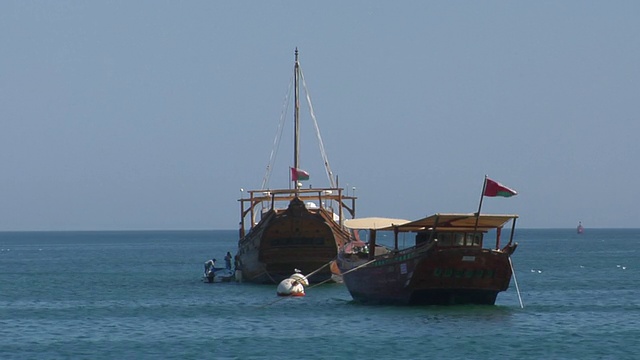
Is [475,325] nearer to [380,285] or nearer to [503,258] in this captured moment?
[503,258]

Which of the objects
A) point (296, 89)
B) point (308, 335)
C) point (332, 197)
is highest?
point (296, 89)

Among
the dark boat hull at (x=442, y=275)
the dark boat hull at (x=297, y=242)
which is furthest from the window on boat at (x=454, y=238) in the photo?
the dark boat hull at (x=297, y=242)

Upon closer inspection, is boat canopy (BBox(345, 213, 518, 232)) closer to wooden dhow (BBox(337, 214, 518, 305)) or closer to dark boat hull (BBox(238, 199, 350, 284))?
wooden dhow (BBox(337, 214, 518, 305))

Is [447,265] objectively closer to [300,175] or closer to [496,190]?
[496,190]

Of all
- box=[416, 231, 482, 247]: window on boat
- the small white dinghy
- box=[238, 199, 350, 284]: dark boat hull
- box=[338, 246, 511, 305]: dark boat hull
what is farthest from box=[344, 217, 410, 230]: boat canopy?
box=[238, 199, 350, 284]: dark boat hull

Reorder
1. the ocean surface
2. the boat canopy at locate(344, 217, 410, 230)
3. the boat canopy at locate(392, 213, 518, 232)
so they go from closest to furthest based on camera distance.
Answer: the ocean surface, the boat canopy at locate(392, 213, 518, 232), the boat canopy at locate(344, 217, 410, 230)

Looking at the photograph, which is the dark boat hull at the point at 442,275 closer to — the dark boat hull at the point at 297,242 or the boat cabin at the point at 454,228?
the boat cabin at the point at 454,228

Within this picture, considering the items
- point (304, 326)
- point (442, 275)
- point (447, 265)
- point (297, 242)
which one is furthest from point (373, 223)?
point (297, 242)

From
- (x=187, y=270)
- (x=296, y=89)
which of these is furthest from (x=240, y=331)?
(x=187, y=270)

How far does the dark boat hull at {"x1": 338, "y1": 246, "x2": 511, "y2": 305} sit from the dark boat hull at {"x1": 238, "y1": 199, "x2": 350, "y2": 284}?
1751cm

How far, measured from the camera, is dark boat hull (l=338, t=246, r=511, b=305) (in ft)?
155

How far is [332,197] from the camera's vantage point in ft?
252

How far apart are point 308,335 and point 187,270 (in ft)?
200

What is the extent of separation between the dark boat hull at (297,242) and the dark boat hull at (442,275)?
1751cm
